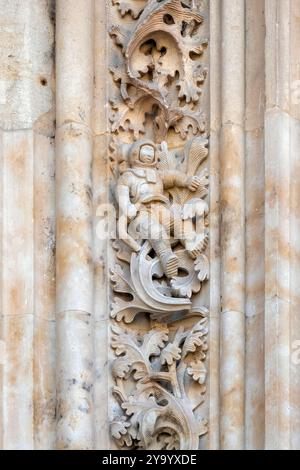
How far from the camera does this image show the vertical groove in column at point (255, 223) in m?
10.4

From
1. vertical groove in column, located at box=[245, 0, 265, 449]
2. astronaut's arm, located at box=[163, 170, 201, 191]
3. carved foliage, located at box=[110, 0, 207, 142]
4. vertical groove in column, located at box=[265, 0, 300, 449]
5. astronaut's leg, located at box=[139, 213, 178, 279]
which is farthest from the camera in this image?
carved foliage, located at box=[110, 0, 207, 142]

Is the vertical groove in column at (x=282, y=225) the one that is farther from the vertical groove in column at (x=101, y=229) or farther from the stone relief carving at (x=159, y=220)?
the vertical groove in column at (x=101, y=229)

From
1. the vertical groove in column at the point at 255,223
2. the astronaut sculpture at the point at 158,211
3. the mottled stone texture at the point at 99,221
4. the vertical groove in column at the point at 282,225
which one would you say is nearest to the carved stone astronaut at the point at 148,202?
the astronaut sculpture at the point at 158,211

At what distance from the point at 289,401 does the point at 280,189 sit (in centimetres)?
88

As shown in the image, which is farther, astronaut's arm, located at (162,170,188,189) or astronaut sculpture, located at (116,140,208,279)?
astronaut's arm, located at (162,170,188,189)

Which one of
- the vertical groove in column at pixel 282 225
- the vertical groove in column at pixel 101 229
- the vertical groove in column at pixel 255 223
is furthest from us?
the vertical groove in column at pixel 101 229

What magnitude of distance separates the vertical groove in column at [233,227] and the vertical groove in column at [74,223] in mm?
549

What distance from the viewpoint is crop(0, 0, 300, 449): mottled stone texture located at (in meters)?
10.4

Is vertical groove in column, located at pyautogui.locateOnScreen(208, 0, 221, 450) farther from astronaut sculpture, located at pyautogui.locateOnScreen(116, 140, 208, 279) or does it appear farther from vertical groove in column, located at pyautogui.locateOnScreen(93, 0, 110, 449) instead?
vertical groove in column, located at pyautogui.locateOnScreen(93, 0, 110, 449)

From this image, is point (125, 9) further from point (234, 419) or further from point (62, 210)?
point (234, 419)

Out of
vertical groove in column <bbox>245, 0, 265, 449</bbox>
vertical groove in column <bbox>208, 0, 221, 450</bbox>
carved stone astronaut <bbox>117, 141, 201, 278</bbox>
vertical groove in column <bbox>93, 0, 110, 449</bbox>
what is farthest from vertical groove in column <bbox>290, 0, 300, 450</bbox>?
vertical groove in column <bbox>93, 0, 110, 449</bbox>

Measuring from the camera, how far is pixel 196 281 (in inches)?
417

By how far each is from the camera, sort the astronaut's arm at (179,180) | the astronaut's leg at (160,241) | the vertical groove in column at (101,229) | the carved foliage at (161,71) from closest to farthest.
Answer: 1. the vertical groove in column at (101,229)
2. the astronaut's leg at (160,241)
3. the astronaut's arm at (179,180)
4. the carved foliage at (161,71)

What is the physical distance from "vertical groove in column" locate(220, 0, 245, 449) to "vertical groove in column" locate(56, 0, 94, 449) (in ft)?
1.80
